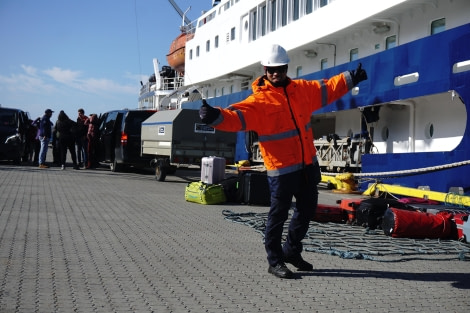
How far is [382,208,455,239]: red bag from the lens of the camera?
7.11 metres

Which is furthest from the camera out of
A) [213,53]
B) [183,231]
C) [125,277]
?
[213,53]

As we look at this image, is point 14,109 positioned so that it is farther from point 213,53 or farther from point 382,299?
point 382,299

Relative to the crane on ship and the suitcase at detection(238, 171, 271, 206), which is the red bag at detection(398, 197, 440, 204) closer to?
the suitcase at detection(238, 171, 271, 206)

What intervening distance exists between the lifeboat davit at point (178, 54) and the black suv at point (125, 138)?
65.1ft

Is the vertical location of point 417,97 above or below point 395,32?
below

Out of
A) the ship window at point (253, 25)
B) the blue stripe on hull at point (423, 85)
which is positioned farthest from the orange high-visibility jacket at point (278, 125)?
the ship window at point (253, 25)

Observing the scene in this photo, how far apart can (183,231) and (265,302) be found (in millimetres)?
3305

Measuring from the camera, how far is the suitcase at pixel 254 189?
10.9 meters

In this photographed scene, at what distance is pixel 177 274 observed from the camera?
4.82m

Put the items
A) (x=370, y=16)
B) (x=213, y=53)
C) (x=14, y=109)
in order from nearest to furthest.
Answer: (x=370, y=16) < (x=14, y=109) < (x=213, y=53)

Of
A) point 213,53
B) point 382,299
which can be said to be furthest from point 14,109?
point 382,299

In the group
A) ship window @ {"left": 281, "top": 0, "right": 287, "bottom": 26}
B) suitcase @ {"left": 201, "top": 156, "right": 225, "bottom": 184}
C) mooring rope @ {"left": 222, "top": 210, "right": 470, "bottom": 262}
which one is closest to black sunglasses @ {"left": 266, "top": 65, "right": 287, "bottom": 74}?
mooring rope @ {"left": 222, "top": 210, "right": 470, "bottom": 262}

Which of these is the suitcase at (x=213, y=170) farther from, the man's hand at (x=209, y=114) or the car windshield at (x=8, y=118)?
the car windshield at (x=8, y=118)

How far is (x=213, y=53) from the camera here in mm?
27203
